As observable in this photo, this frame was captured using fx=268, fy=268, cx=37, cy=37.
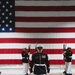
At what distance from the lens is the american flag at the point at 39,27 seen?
Result: 17.6 m

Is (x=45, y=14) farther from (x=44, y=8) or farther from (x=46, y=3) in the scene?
(x=46, y=3)

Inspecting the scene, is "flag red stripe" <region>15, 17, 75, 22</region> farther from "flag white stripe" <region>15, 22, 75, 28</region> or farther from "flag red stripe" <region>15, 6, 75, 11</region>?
"flag red stripe" <region>15, 6, 75, 11</region>

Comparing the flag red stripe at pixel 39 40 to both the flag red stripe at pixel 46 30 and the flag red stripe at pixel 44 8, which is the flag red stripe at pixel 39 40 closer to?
the flag red stripe at pixel 46 30

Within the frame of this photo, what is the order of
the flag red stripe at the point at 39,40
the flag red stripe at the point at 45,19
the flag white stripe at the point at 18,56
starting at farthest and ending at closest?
the flag red stripe at the point at 45,19
the flag red stripe at the point at 39,40
the flag white stripe at the point at 18,56

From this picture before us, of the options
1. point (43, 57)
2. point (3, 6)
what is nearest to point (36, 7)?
point (3, 6)

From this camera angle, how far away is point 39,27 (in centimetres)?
1778

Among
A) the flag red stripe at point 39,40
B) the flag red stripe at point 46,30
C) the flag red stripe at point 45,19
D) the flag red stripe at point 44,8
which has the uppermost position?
the flag red stripe at point 44,8

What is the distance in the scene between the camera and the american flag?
1758cm

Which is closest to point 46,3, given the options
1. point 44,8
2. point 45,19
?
point 44,8

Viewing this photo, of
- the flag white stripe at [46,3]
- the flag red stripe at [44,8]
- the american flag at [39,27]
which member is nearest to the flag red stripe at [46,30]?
the american flag at [39,27]

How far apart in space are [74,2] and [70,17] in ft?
3.35

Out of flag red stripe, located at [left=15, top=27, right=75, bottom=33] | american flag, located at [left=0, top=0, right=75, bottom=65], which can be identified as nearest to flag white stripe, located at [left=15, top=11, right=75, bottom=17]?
american flag, located at [left=0, top=0, right=75, bottom=65]

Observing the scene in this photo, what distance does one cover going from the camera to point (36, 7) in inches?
699

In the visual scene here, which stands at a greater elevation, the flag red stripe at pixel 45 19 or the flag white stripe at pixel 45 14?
the flag white stripe at pixel 45 14
